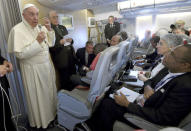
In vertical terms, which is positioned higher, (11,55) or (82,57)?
(11,55)

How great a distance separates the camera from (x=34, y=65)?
1617 mm

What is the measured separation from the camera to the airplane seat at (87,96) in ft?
3.59

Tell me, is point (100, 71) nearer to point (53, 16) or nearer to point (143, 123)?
point (143, 123)

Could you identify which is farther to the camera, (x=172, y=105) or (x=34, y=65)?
(x=34, y=65)

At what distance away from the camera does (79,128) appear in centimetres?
166

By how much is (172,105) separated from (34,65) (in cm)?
156

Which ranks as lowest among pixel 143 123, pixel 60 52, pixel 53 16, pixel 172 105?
pixel 143 123

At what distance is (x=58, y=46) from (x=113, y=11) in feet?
14.5

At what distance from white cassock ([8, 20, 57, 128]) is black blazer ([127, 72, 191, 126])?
1.27 metres

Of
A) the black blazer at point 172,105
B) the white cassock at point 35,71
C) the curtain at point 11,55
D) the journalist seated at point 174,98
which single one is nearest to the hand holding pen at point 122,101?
the journalist seated at point 174,98

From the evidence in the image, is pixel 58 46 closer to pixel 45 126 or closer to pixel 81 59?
pixel 81 59

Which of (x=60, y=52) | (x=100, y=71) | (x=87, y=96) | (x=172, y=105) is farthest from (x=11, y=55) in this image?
(x=172, y=105)

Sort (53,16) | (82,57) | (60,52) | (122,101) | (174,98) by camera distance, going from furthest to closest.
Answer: (82,57)
(60,52)
(53,16)
(122,101)
(174,98)

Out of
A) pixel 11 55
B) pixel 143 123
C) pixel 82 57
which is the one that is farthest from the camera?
pixel 82 57
